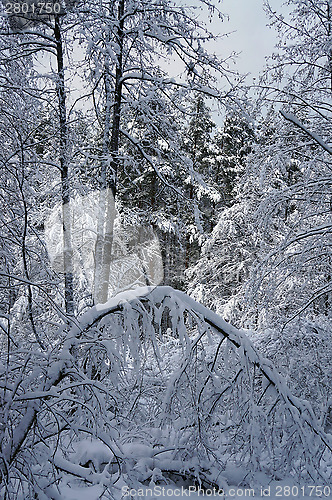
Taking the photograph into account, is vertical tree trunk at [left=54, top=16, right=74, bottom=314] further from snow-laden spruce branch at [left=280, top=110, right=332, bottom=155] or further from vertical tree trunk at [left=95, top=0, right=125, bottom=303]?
snow-laden spruce branch at [left=280, top=110, right=332, bottom=155]

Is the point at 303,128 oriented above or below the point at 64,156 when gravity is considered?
above

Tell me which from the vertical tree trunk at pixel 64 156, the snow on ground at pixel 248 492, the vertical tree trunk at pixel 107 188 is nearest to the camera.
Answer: the snow on ground at pixel 248 492

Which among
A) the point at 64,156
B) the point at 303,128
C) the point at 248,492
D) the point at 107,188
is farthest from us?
the point at 107,188

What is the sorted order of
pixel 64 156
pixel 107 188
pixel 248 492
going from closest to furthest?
pixel 248 492
pixel 64 156
pixel 107 188

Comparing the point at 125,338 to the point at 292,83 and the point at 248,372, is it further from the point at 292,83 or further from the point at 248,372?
the point at 292,83

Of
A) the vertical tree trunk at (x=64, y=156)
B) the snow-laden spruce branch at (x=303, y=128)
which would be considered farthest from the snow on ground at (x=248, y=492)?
the snow-laden spruce branch at (x=303, y=128)

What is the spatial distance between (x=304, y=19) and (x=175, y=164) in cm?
343

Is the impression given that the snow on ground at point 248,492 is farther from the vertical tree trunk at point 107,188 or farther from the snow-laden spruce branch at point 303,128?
the snow-laden spruce branch at point 303,128

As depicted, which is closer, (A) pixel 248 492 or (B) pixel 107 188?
(A) pixel 248 492

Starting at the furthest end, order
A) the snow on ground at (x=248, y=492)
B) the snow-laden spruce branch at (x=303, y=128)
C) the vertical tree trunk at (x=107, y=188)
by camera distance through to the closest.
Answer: the vertical tree trunk at (x=107, y=188), the snow-laden spruce branch at (x=303, y=128), the snow on ground at (x=248, y=492)

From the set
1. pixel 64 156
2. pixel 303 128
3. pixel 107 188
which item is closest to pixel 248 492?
pixel 303 128

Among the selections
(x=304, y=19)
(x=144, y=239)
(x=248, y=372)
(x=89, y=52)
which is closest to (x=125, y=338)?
(x=248, y=372)

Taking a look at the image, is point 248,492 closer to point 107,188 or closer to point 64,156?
point 107,188

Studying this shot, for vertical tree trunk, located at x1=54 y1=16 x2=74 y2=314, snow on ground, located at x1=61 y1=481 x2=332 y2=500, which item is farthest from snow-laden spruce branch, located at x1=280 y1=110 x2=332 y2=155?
snow on ground, located at x1=61 y1=481 x2=332 y2=500
